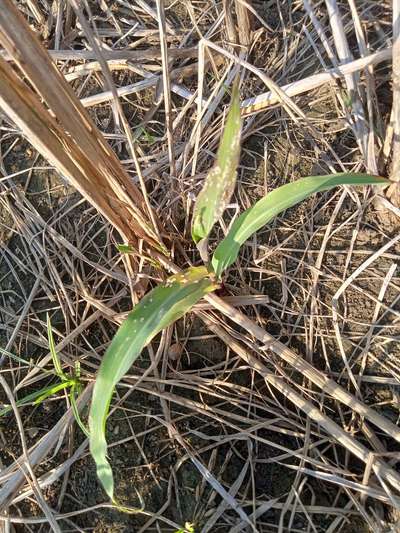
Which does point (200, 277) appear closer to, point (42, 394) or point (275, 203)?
point (275, 203)

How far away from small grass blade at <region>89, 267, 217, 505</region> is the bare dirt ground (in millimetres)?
166

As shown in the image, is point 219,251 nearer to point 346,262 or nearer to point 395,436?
point 346,262

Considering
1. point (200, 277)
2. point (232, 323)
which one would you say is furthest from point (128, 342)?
point (232, 323)

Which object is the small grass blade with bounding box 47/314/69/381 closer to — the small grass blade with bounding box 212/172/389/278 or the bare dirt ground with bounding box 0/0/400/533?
the bare dirt ground with bounding box 0/0/400/533

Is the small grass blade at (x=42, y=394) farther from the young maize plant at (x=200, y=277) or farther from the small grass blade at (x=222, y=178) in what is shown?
the small grass blade at (x=222, y=178)

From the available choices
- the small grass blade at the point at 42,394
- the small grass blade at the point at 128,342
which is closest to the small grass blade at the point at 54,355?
the small grass blade at the point at 42,394

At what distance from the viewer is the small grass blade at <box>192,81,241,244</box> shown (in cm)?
69

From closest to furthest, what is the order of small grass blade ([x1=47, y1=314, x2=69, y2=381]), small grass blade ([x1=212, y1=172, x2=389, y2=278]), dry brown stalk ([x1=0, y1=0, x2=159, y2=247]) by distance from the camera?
dry brown stalk ([x1=0, y1=0, x2=159, y2=247])
small grass blade ([x1=212, y1=172, x2=389, y2=278])
small grass blade ([x1=47, y1=314, x2=69, y2=381])

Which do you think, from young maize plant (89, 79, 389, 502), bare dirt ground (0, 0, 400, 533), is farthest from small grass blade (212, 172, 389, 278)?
bare dirt ground (0, 0, 400, 533)

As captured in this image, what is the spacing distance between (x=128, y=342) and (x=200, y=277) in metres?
0.18

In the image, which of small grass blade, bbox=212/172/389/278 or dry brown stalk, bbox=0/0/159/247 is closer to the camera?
dry brown stalk, bbox=0/0/159/247

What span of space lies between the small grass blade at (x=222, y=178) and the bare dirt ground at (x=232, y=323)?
120 millimetres

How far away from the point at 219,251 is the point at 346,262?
250 millimetres

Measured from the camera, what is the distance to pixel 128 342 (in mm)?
724
